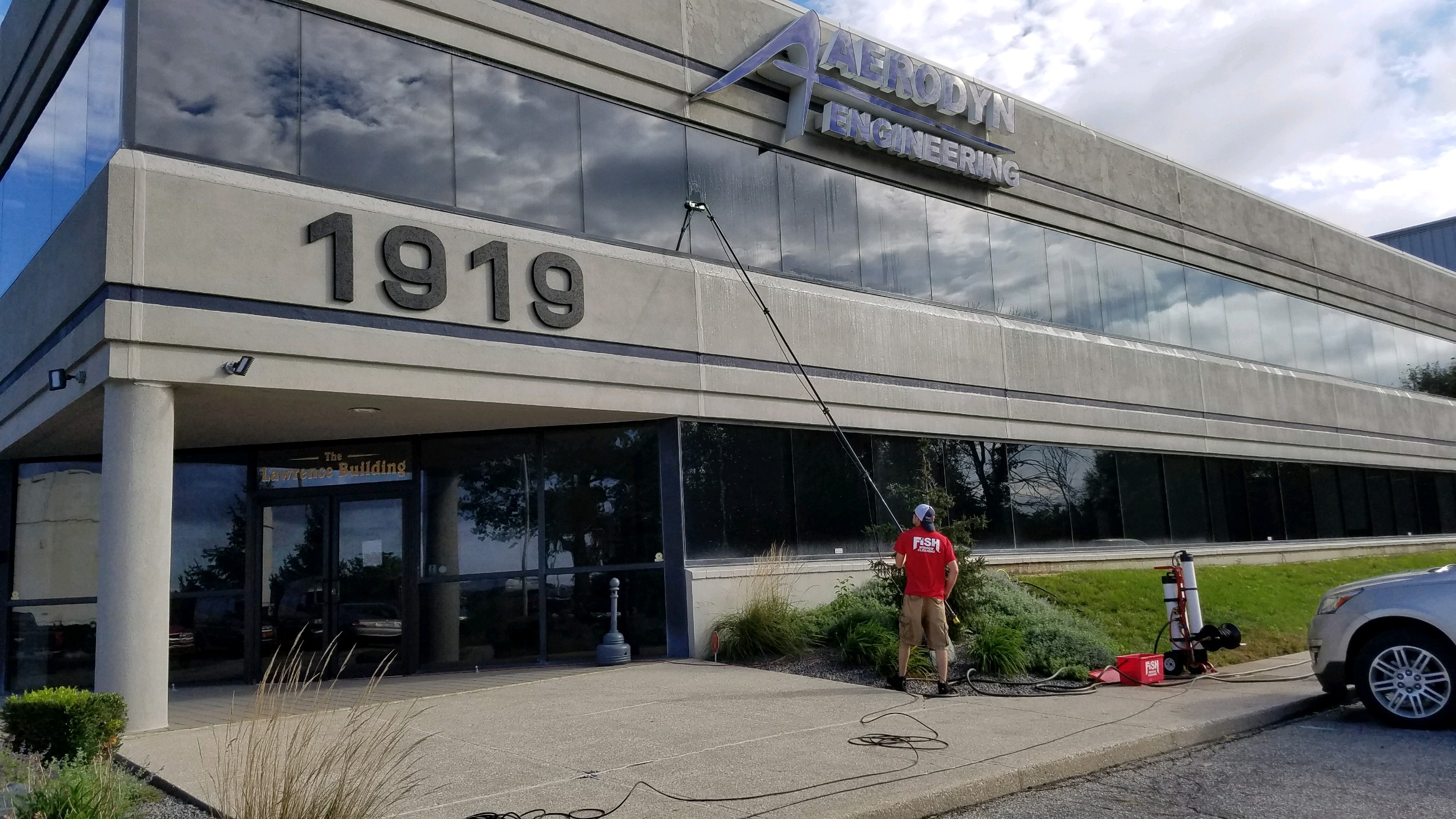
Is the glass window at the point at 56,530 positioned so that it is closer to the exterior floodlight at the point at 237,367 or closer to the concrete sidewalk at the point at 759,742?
the exterior floodlight at the point at 237,367

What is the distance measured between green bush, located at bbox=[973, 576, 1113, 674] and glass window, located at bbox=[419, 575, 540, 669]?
221 inches

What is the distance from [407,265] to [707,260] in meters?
4.61

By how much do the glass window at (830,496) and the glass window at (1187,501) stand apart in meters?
8.79

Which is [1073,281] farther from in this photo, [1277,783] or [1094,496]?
[1277,783]

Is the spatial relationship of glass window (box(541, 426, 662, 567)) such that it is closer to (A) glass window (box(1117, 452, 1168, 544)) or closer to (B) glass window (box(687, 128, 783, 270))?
(B) glass window (box(687, 128, 783, 270))

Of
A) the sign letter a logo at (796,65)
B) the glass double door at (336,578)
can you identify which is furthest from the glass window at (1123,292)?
the glass double door at (336,578)

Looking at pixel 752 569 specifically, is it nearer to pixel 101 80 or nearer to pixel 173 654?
pixel 173 654

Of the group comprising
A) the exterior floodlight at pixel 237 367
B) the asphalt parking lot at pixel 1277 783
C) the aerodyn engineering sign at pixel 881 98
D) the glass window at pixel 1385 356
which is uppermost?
the aerodyn engineering sign at pixel 881 98

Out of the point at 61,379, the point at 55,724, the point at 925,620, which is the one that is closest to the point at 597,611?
the point at 925,620

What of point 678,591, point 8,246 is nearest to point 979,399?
point 678,591

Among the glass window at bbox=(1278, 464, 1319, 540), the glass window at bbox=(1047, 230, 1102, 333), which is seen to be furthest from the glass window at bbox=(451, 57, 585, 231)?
the glass window at bbox=(1278, 464, 1319, 540)

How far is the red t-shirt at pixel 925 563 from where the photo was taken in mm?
10578

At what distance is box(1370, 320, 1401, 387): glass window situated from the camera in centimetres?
3033

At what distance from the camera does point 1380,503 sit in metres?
29.0
